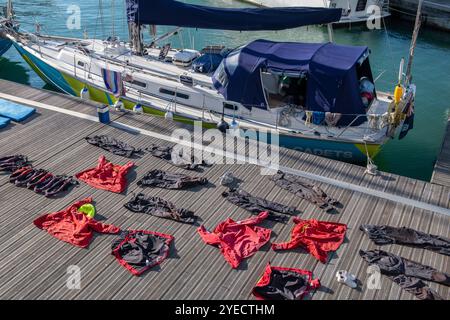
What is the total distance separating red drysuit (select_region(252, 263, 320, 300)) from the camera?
11.3 m

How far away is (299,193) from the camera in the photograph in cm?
1514

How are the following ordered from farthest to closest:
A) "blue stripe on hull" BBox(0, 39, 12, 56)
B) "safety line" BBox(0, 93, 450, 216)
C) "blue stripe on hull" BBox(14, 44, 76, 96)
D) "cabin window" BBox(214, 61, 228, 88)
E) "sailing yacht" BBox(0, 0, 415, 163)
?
"blue stripe on hull" BBox(0, 39, 12, 56) < "blue stripe on hull" BBox(14, 44, 76, 96) < "cabin window" BBox(214, 61, 228, 88) < "sailing yacht" BBox(0, 0, 415, 163) < "safety line" BBox(0, 93, 450, 216)

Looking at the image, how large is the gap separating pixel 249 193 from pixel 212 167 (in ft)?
6.76

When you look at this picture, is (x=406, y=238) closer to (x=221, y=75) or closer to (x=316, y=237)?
(x=316, y=237)

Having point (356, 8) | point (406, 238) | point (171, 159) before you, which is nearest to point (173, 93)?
point (171, 159)

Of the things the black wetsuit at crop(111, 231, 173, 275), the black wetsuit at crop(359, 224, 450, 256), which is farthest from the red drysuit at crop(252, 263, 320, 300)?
the black wetsuit at crop(111, 231, 173, 275)

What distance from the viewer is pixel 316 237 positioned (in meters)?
13.1

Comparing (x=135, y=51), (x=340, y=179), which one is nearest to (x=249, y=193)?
(x=340, y=179)

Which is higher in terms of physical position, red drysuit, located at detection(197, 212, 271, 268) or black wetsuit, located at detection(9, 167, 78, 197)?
black wetsuit, located at detection(9, 167, 78, 197)

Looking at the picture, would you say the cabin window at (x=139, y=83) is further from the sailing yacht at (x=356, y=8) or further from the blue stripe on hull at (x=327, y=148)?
the sailing yacht at (x=356, y=8)

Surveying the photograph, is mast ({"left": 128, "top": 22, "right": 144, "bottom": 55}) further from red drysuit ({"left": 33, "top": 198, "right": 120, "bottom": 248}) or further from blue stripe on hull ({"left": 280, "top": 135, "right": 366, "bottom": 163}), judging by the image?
red drysuit ({"left": 33, "top": 198, "right": 120, "bottom": 248})

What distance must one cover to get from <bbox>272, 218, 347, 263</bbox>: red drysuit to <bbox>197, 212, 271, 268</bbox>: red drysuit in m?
0.55
